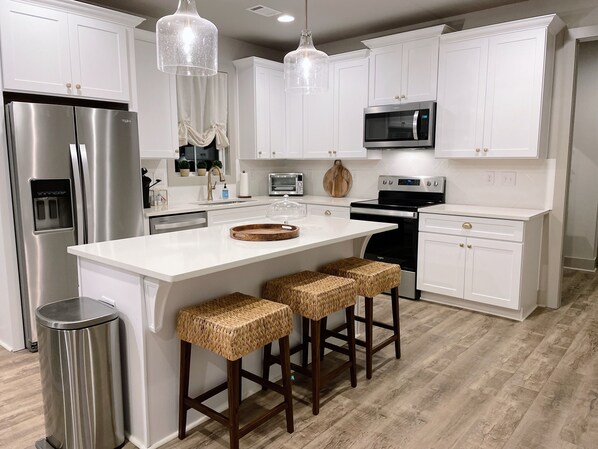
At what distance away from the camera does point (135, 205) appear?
11.8 feet

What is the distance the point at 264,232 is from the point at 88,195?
1.50m

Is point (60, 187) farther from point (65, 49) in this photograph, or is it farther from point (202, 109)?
point (202, 109)

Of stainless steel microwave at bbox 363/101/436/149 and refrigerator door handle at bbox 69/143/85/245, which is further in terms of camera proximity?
stainless steel microwave at bbox 363/101/436/149

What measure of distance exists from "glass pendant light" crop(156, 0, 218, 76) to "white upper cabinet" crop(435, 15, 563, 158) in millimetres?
2747

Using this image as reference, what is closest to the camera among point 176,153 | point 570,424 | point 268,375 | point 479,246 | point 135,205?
point 570,424

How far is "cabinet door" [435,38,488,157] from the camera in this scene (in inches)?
159

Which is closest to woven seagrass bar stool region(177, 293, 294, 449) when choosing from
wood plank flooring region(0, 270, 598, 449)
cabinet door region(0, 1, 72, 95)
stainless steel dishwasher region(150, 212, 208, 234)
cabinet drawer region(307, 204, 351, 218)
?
wood plank flooring region(0, 270, 598, 449)

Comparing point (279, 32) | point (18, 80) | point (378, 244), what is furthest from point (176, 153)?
point (378, 244)

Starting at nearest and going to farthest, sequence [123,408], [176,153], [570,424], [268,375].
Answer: [123,408], [570,424], [268,375], [176,153]

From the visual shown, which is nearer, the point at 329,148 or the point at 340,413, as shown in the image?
the point at 340,413

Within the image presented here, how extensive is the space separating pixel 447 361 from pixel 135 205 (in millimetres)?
2612

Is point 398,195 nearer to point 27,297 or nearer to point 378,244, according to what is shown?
point 378,244

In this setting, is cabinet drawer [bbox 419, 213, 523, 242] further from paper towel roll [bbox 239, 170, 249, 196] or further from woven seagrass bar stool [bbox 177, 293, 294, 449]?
woven seagrass bar stool [bbox 177, 293, 294, 449]

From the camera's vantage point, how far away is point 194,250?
222cm
